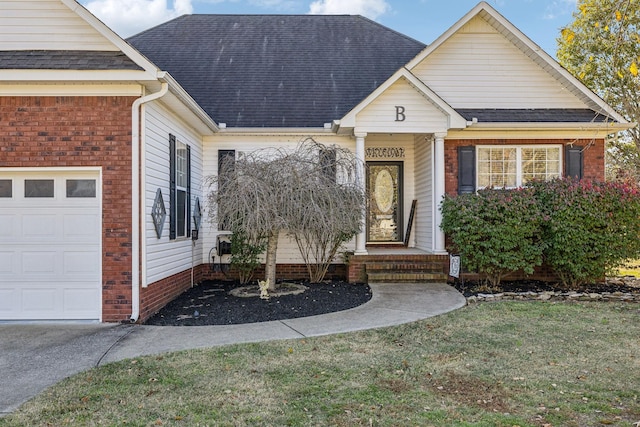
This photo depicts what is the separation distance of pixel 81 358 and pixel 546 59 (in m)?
11.0

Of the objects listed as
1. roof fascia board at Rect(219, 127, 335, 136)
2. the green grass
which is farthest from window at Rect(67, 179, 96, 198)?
roof fascia board at Rect(219, 127, 335, 136)

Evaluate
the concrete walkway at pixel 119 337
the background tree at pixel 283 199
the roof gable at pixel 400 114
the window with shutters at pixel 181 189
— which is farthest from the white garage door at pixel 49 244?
the roof gable at pixel 400 114

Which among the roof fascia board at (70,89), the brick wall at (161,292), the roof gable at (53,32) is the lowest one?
the brick wall at (161,292)

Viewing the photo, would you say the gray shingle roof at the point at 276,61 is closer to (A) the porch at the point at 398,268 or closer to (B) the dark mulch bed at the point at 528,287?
(A) the porch at the point at 398,268

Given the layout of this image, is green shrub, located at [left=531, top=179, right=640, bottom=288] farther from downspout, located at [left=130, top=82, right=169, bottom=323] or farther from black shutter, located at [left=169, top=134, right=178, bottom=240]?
downspout, located at [left=130, top=82, right=169, bottom=323]

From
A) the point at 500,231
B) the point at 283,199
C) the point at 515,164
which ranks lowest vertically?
the point at 500,231

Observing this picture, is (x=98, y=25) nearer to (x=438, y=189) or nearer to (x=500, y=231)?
(x=438, y=189)

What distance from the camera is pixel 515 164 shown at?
10.4 m

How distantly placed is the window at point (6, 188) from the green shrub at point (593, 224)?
9143 millimetres

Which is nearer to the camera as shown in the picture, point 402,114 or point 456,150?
point 402,114

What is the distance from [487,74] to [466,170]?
8.21ft

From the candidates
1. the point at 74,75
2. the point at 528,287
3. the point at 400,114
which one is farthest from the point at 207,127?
the point at 528,287

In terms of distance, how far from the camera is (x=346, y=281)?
996 cm

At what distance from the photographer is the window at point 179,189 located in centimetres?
803
